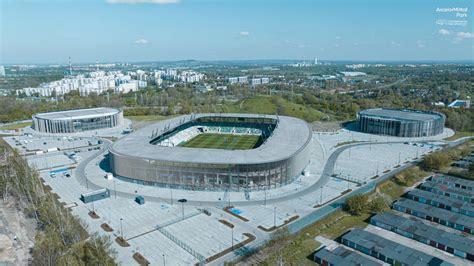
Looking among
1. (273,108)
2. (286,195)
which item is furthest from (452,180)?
(273,108)

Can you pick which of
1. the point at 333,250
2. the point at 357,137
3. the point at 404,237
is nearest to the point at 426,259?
the point at 404,237

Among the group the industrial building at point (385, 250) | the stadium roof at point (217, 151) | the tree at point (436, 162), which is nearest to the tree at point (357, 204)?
the industrial building at point (385, 250)

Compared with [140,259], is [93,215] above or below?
above

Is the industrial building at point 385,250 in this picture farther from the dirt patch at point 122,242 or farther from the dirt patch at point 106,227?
the dirt patch at point 106,227

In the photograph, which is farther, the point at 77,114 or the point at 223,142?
the point at 77,114

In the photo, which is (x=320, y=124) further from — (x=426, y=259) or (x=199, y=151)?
(x=426, y=259)

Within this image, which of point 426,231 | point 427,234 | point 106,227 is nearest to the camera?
point 427,234

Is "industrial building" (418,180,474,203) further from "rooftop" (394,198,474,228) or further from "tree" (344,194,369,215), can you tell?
"tree" (344,194,369,215)

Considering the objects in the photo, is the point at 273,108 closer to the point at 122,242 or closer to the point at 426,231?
the point at 426,231
